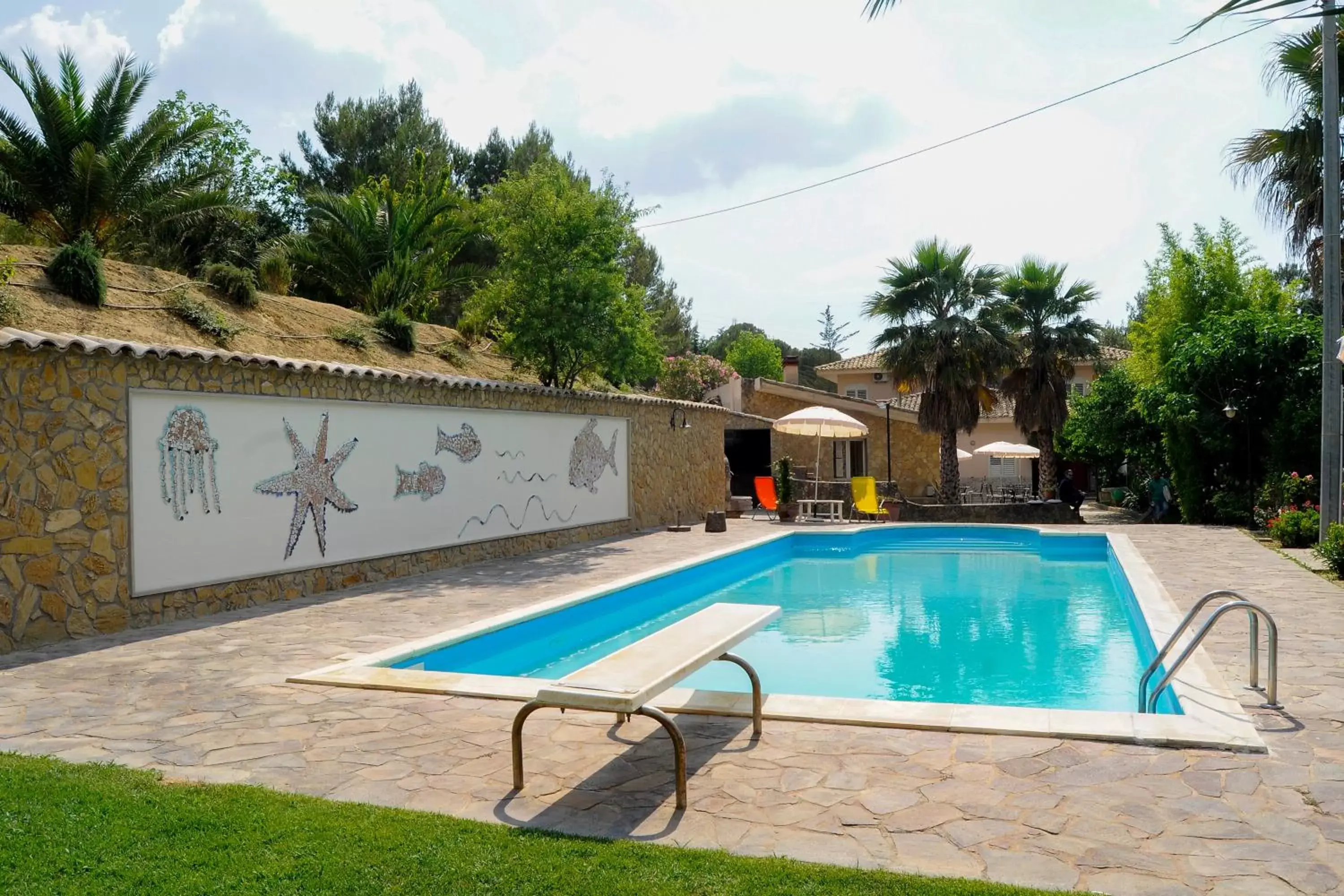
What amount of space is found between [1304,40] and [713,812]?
1765 cm

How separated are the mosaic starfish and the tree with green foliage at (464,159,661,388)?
5548 millimetres

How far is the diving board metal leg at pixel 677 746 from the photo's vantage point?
4066 mm

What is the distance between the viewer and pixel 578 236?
16.0 metres

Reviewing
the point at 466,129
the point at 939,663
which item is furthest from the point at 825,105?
the point at 466,129

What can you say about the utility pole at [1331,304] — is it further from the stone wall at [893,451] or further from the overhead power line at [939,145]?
the stone wall at [893,451]

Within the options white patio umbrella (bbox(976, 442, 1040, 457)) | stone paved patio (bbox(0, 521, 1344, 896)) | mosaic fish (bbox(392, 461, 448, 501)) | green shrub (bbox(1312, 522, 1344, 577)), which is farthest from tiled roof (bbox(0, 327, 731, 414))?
white patio umbrella (bbox(976, 442, 1040, 457))

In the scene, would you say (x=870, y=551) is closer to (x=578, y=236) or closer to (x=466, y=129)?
(x=578, y=236)

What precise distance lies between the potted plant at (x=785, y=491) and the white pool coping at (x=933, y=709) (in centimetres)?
1443

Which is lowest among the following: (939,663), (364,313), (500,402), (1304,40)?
(939,663)

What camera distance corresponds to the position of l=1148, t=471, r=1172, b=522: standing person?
835 inches

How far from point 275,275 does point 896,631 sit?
14.4 m

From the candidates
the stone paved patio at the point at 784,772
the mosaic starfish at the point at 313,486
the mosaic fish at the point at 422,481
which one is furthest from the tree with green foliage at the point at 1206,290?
the mosaic starfish at the point at 313,486

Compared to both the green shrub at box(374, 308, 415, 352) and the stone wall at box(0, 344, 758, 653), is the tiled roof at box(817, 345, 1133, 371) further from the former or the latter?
the stone wall at box(0, 344, 758, 653)

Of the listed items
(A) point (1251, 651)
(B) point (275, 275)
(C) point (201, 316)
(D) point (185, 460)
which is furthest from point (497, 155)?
(A) point (1251, 651)
